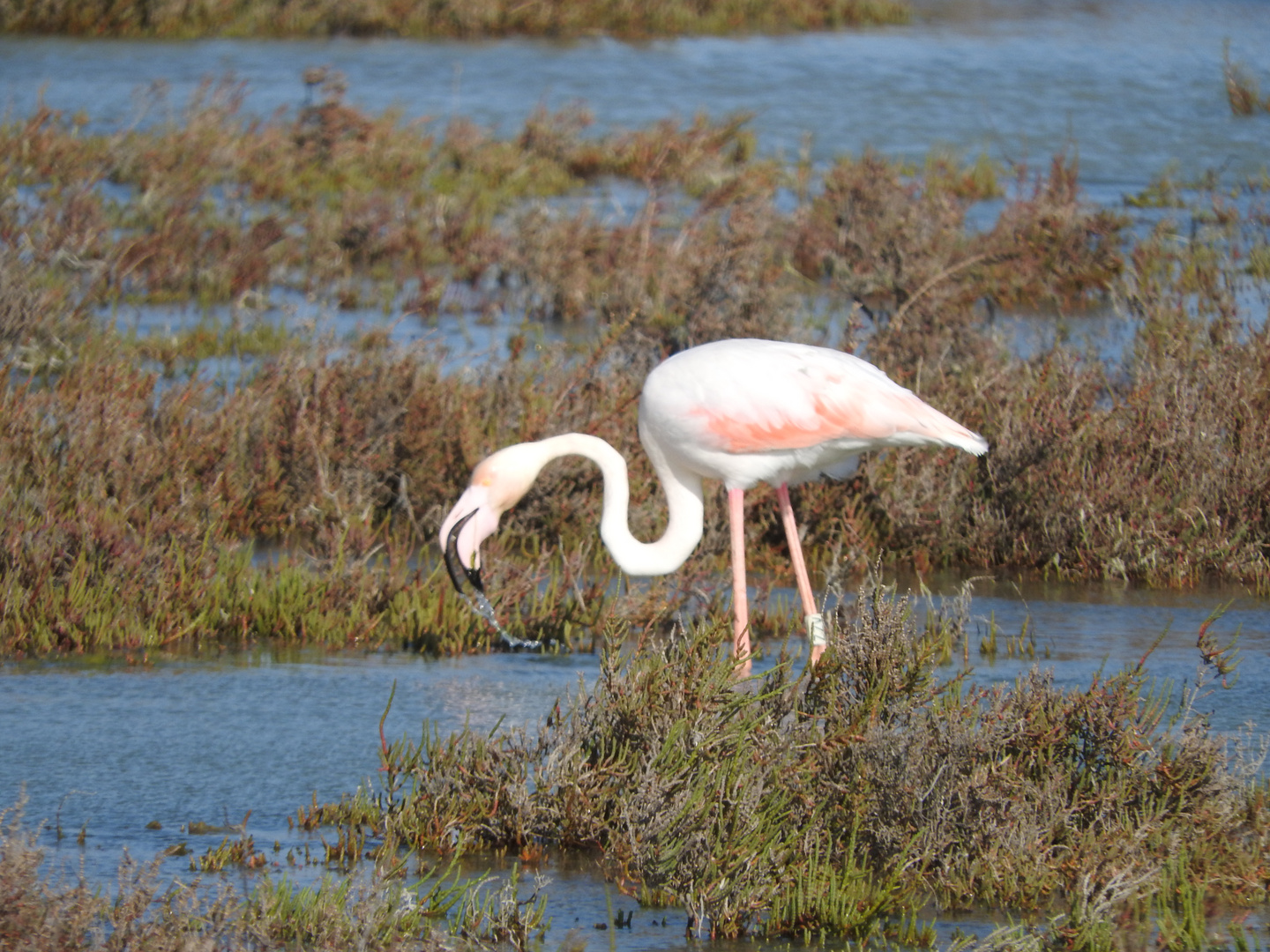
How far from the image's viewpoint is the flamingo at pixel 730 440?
19.6 feet

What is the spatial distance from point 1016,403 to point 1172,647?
187 cm

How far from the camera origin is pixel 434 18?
2867 centimetres

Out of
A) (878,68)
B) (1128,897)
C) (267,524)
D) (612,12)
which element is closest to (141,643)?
(267,524)

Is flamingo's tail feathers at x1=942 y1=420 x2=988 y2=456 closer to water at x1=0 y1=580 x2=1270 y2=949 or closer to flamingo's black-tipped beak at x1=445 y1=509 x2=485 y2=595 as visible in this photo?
water at x1=0 y1=580 x2=1270 y2=949

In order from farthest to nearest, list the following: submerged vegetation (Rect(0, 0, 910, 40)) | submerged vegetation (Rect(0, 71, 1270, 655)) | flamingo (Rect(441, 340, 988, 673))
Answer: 1. submerged vegetation (Rect(0, 0, 910, 40))
2. submerged vegetation (Rect(0, 71, 1270, 655))
3. flamingo (Rect(441, 340, 988, 673))

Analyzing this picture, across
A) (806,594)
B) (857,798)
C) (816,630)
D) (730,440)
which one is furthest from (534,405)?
(857,798)

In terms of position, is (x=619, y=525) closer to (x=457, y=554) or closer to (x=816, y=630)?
(x=457, y=554)

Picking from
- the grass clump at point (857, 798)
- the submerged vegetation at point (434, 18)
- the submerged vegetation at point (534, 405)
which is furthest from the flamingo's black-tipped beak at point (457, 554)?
the submerged vegetation at point (434, 18)

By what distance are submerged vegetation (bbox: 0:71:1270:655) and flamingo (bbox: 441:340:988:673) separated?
49 cm

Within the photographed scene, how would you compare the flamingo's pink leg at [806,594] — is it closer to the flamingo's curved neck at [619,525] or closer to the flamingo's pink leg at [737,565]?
the flamingo's pink leg at [737,565]

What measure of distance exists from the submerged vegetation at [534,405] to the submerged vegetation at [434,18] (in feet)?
47.7

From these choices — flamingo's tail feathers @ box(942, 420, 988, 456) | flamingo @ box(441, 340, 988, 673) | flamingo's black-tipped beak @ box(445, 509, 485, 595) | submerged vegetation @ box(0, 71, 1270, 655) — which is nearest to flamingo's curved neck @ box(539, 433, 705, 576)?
flamingo @ box(441, 340, 988, 673)

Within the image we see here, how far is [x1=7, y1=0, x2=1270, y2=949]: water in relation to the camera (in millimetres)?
5016

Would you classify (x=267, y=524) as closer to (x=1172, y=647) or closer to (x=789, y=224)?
(x=1172, y=647)
